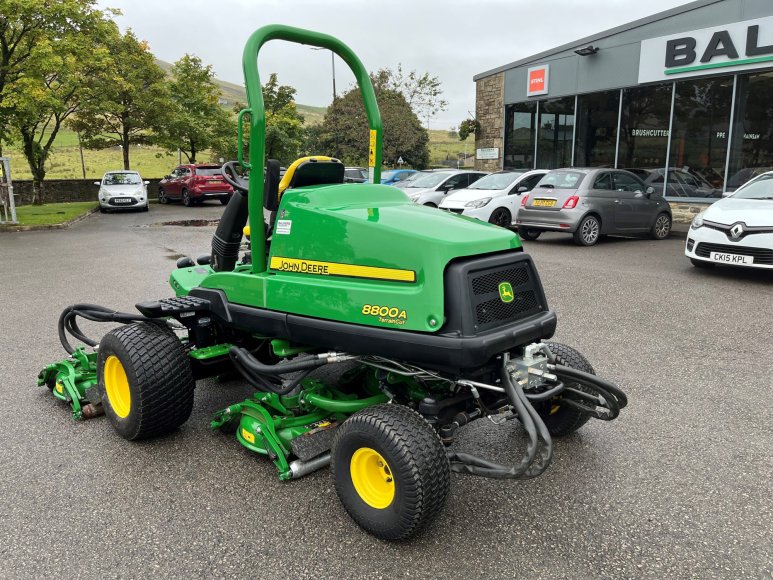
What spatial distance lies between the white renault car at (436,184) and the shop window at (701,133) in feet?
17.0

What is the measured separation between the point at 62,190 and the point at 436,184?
18.2 meters

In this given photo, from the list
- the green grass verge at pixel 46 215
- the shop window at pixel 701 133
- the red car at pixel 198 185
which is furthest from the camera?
the red car at pixel 198 185

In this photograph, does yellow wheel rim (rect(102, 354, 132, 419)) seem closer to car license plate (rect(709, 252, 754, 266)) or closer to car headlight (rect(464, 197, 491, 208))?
car license plate (rect(709, 252, 754, 266))

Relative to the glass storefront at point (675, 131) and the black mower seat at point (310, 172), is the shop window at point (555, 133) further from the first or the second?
the black mower seat at point (310, 172)

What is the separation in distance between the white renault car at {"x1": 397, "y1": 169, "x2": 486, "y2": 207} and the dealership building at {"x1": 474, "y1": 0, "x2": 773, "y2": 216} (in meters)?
4.15

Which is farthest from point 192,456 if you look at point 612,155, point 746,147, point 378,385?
point 612,155

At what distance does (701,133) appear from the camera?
15.3 metres

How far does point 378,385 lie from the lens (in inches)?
136

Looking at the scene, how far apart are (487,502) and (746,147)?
14.8 metres

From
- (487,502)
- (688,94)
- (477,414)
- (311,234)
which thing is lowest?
(487,502)

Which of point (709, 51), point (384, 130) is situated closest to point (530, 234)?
point (709, 51)

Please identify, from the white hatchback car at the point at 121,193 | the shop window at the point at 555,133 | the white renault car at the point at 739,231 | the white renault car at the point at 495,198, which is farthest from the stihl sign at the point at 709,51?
the white hatchback car at the point at 121,193

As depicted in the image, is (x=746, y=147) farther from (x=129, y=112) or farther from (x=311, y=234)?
(x=129, y=112)

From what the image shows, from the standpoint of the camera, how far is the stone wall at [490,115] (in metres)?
20.8
